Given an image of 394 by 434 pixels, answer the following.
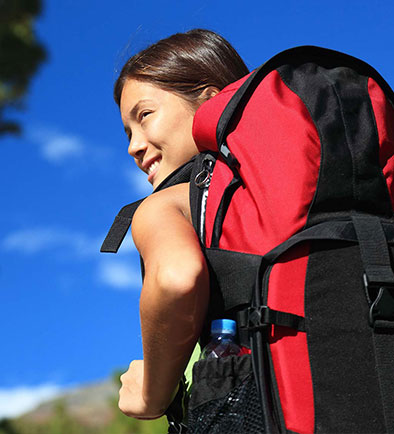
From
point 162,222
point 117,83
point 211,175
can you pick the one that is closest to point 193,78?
point 117,83

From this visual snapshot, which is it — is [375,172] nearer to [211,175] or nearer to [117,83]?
[211,175]

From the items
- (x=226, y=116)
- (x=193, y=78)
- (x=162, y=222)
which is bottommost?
(x=162, y=222)

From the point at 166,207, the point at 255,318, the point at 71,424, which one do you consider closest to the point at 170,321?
the point at 255,318

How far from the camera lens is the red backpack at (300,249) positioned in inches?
54.3

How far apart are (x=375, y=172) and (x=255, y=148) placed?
0.30 metres

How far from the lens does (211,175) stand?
173 centimetres

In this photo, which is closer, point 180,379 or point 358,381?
point 358,381

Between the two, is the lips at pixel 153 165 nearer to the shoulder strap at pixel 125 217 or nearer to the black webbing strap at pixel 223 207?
the shoulder strap at pixel 125 217

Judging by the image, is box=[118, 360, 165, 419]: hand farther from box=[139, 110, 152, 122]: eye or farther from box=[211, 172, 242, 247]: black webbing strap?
box=[139, 110, 152, 122]: eye

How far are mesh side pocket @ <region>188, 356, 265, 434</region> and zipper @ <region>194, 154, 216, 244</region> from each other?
327 millimetres

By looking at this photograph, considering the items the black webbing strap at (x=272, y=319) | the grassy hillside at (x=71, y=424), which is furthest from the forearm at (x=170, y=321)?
the grassy hillside at (x=71, y=424)

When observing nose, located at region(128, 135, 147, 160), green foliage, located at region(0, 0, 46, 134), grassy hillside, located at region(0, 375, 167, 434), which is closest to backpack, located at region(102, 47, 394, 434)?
nose, located at region(128, 135, 147, 160)

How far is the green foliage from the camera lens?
10.9m

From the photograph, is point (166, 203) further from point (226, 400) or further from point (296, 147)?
point (226, 400)
